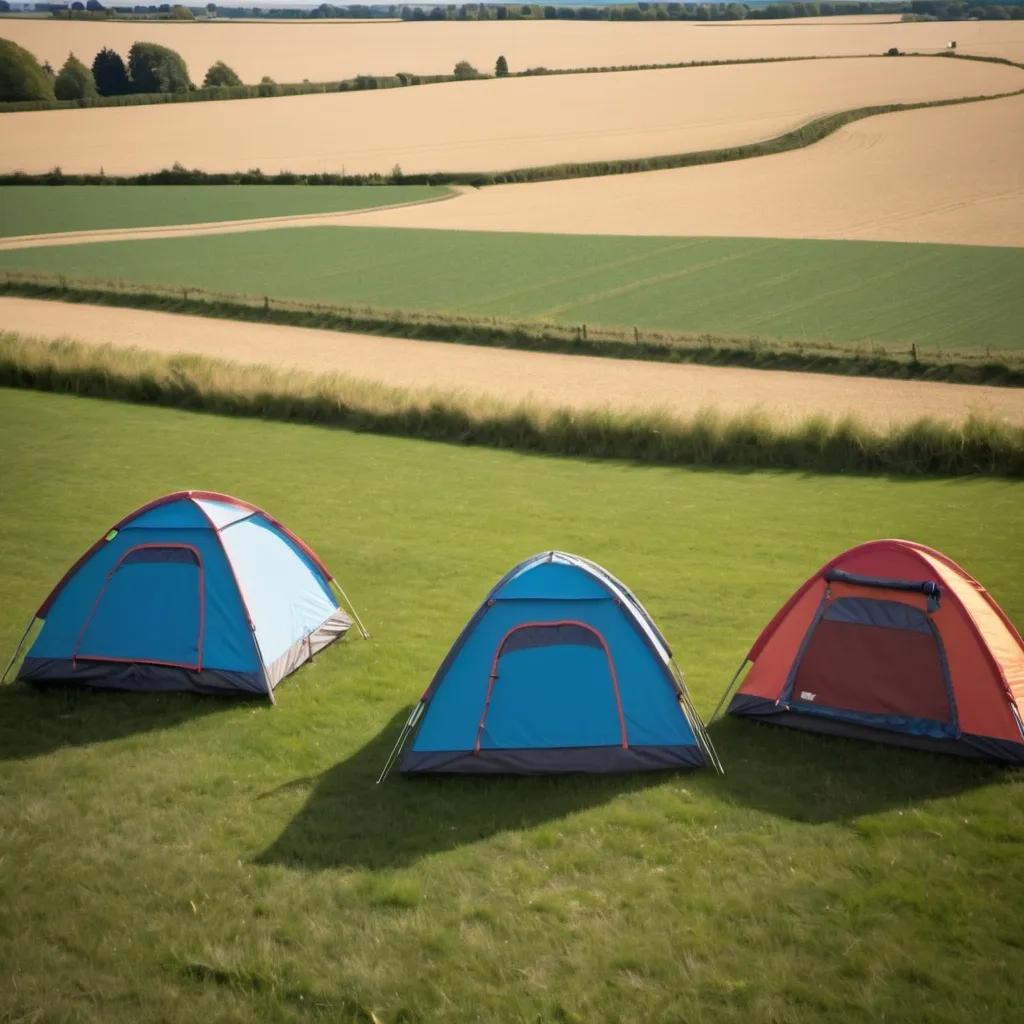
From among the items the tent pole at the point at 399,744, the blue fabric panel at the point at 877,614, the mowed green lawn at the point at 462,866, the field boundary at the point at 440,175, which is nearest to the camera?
the mowed green lawn at the point at 462,866

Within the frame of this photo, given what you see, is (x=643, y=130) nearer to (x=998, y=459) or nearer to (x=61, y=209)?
(x=61, y=209)

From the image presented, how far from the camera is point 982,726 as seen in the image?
11016mm

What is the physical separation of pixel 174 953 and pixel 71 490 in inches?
564

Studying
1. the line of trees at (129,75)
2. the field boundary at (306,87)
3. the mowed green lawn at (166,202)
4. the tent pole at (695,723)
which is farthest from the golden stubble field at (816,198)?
the line of trees at (129,75)

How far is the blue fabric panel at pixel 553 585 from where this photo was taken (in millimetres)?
11109

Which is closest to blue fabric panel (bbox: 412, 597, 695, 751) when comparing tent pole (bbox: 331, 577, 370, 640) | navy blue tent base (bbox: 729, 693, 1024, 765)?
navy blue tent base (bbox: 729, 693, 1024, 765)

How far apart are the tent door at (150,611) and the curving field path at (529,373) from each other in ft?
46.0

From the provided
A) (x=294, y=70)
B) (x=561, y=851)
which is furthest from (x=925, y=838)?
(x=294, y=70)

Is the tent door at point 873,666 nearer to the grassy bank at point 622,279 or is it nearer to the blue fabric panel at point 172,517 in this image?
the blue fabric panel at point 172,517

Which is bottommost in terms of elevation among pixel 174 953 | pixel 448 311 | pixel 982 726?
pixel 174 953

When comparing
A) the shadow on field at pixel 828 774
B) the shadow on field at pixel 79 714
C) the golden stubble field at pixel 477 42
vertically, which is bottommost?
the shadow on field at pixel 79 714

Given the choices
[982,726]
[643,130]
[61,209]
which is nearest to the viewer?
[982,726]

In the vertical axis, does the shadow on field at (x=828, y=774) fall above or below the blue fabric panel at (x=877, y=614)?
below

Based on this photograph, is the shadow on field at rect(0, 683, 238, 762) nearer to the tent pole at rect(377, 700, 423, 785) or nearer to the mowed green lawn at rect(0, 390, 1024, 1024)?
the mowed green lawn at rect(0, 390, 1024, 1024)
